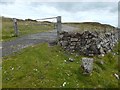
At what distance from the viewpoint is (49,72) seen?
2081 centimetres

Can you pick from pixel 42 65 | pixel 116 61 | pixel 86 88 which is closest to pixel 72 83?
pixel 86 88

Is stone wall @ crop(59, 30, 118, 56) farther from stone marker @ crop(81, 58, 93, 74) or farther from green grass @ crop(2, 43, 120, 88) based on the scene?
stone marker @ crop(81, 58, 93, 74)

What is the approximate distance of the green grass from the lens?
19734mm

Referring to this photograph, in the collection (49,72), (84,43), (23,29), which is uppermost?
(23,29)

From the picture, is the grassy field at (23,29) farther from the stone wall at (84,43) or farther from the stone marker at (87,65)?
the stone marker at (87,65)

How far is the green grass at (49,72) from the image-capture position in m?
19.7

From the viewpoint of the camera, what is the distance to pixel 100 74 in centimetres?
2206

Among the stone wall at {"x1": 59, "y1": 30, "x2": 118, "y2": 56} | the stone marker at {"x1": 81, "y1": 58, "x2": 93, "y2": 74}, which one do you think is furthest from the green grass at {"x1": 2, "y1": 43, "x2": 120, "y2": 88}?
the stone wall at {"x1": 59, "y1": 30, "x2": 118, "y2": 56}

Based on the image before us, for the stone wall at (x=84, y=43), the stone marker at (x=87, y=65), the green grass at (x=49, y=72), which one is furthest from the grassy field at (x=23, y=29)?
the stone marker at (x=87, y=65)

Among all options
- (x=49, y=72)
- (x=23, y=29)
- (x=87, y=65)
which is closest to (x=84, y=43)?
(x=87, y=65)

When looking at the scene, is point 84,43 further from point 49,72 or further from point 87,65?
point 49,72

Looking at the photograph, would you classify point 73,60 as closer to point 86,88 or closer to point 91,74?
point 91,74

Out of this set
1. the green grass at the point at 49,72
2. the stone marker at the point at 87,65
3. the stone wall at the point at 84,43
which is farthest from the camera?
the stone wall at the point at 84,43

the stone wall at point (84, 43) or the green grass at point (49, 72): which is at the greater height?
the stone wall at point (84, 43)
